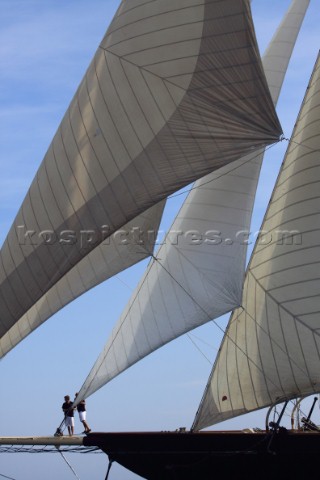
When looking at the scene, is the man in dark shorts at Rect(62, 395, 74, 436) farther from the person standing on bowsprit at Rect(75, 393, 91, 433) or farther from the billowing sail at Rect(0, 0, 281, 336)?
the billowing sail at Rect(0, 0, 281, 336)

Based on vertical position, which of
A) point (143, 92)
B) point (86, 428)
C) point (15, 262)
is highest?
point (143, 92)

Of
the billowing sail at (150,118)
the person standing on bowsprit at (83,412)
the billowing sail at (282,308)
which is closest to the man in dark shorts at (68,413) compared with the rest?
the person standing on bowsprit at (83,412)

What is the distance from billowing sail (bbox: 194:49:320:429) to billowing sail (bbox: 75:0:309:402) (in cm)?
85

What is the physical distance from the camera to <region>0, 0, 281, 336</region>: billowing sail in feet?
96.2

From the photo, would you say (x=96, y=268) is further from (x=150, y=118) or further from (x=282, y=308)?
(x=150, y=118)

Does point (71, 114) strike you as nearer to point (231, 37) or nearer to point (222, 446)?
point (231, 37)

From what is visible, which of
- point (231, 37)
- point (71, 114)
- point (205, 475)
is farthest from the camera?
point (205, 475)

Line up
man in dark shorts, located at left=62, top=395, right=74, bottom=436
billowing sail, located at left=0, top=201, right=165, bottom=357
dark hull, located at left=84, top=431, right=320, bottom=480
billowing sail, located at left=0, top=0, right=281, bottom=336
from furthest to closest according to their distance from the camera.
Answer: man in dark shorts, located at left=62, top=395, right=74, bottom=436 < billowing sail, located at left=0, top=201, right=165, bottom=357 < dark hull, located at left=84, top=431, right=320, bottom=480 < billowing sail, located at left=0, top=0, right=281, bottom=336

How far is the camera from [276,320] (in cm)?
3294

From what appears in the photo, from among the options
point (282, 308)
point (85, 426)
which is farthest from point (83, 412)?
point (282, 308)

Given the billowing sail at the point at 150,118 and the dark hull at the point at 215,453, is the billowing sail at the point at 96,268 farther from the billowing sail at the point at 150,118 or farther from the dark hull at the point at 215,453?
the billowing sail at the point at 150,118

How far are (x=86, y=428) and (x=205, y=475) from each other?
395 centimetres

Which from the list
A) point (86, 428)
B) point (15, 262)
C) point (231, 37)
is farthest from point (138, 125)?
point (86, 428)

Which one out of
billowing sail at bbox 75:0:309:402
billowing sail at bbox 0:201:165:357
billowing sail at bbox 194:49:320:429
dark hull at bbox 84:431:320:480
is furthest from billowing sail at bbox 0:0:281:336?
dark hull at bbox 84:431:320:480
